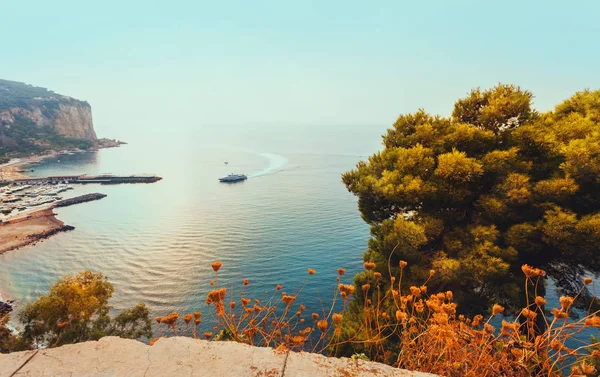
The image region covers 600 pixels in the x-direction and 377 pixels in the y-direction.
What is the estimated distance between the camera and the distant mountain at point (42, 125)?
428 ft

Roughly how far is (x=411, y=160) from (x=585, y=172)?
4.59 metres

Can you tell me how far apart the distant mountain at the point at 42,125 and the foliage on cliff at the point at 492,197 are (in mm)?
161340

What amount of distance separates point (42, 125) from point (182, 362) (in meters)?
209

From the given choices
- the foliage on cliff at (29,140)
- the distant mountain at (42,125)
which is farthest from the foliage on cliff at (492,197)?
the distant mountain at (42,125)

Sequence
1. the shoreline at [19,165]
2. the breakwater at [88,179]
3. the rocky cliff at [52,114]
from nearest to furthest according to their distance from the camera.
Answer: the breakwater at [88,179]
the shoreline at [19,165]
the rocky cliff at [52,114]

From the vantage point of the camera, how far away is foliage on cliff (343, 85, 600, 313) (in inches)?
334

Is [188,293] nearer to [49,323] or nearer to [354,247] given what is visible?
[49,323]

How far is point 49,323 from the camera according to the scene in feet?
41.9

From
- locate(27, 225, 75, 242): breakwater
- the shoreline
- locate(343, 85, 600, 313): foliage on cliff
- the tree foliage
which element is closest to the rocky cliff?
the shoreline

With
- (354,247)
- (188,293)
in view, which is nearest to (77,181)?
(188,293)

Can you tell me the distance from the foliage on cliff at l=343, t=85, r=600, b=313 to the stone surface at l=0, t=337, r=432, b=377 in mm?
6366

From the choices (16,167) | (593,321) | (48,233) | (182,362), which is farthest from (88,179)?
(593,321)

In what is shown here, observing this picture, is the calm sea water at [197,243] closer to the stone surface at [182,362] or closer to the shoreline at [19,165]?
the stone surface at [182,362]

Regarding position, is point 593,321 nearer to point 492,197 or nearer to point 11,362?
point 11,362
